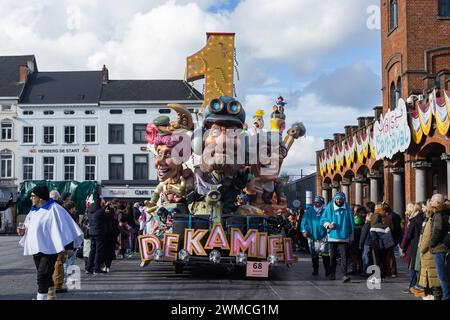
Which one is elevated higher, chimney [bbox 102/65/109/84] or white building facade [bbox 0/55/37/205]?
chimney [bbox 102/65/109/84]

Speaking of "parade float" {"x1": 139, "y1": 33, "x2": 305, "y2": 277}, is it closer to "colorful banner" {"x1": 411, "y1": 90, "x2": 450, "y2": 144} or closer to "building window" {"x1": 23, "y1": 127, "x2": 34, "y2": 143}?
"colorful banner" {"x1": 411, "y1": 90, "x2": 450, "y2": 144}

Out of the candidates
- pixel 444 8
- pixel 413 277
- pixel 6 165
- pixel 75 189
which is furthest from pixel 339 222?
pixel 6 165

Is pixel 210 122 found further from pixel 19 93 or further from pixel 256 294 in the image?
pixel 19 93

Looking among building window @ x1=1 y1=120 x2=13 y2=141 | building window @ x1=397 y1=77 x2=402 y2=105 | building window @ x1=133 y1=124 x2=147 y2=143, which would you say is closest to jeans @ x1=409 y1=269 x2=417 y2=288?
building window @ x1=397 y1=77 x2=402 y2=105

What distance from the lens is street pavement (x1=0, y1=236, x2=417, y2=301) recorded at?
1050 centimetres

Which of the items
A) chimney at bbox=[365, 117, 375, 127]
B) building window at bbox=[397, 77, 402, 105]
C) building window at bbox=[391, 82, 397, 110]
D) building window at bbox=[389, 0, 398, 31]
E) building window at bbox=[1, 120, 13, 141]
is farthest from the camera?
building window at bbox=[1, 120, 13, 141]

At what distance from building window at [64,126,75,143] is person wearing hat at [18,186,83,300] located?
144 feet

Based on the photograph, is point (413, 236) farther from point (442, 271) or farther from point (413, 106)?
point (413, 106)

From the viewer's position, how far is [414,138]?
74.5 feet

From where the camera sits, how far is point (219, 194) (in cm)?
1273

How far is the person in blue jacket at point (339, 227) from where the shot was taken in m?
12.6

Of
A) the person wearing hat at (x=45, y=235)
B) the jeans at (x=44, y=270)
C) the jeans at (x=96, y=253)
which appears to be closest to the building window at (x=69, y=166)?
the jeans at (x=96, y=253)

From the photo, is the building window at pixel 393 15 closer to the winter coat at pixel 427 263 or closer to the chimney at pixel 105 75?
the winter coat at pixel 427 263

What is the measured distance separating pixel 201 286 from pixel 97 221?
3066 mm
